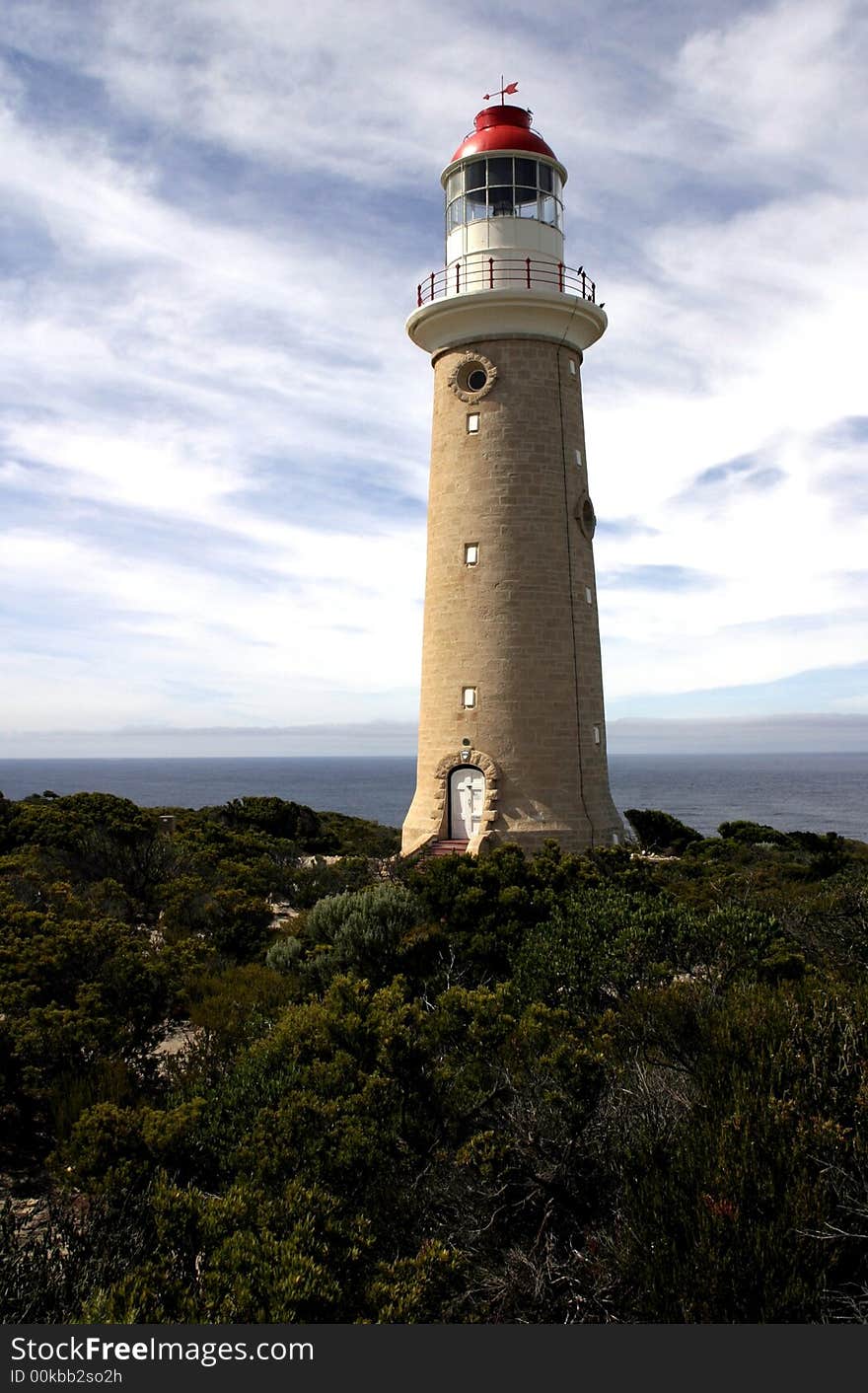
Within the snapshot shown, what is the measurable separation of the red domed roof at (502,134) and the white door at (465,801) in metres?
11.4

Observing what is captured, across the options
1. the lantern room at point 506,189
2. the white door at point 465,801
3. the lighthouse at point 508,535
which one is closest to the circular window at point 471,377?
the lighthouse at point 508,535

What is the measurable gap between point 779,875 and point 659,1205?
14442 mm

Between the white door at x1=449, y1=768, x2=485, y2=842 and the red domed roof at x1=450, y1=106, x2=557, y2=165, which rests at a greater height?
the red domed roof at x1=450, y1=106, x2=557, y2=165

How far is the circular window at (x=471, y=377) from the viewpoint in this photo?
16.8 metres

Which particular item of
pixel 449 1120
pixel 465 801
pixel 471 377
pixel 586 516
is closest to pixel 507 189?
pixel 471 377

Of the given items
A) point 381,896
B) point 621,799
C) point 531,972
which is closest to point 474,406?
point 381,896

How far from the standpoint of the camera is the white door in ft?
54.7

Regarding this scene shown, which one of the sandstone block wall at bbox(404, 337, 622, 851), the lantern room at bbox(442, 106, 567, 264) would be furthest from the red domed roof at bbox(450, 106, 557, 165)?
the sandstone block wall at bbox(404, 337, 622, 851)

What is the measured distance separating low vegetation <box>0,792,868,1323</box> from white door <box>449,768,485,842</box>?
5.65m

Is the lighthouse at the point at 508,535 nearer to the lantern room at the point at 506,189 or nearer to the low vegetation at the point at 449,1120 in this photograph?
the lantern room at the point at 506,189

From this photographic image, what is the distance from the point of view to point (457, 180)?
17.4 metres

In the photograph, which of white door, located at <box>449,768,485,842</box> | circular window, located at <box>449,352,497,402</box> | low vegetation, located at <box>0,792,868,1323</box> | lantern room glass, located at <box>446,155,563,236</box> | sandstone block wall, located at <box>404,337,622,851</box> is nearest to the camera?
low vegetation, located at <box>0,792,868,1323</box>

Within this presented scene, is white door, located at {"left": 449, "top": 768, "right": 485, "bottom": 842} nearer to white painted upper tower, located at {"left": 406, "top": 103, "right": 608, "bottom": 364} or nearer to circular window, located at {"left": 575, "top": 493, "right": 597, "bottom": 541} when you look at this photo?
circular window, located at {"left": 575, "top": 493, "right": 597, "bottom": 541}

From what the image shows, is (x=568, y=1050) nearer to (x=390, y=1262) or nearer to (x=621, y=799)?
(x=390, y=1262)
